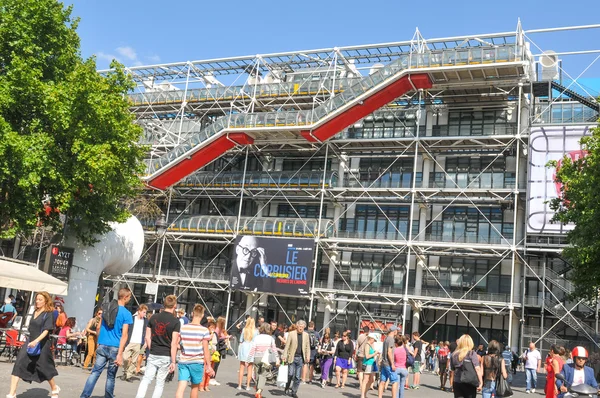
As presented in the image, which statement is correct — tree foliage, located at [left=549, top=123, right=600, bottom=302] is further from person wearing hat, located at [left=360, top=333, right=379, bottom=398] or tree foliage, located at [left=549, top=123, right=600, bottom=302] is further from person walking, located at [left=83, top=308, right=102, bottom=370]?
person walking, located at [left=83, top=308, right=102, bottom=370]

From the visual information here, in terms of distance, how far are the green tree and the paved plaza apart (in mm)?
7765

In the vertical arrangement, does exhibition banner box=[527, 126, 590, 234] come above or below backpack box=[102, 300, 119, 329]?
above

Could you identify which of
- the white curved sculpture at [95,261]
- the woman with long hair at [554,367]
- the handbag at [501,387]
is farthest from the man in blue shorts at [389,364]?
the white curved sculpture at [95,261]

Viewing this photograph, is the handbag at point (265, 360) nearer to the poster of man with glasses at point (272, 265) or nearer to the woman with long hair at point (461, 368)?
the woman with long hair at point (461, 368)

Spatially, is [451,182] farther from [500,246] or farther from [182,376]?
[182,376]

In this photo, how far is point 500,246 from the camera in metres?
28.9

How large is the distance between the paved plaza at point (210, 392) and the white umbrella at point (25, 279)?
178 cm

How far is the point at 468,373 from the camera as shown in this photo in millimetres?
9539

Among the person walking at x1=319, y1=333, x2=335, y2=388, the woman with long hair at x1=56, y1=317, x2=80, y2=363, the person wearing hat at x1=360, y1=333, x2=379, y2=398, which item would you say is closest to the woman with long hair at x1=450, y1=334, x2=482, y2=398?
the person wearing hat at x1=360, y1=333, x2=379, y2=398

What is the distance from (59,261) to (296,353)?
12.6 metres

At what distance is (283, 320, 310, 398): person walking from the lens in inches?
545

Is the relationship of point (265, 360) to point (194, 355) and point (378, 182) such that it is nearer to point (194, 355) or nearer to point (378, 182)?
point (194, 355)

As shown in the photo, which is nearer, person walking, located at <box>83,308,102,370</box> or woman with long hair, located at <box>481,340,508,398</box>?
woman with long hair, located at <box>481,340,508,398</box>

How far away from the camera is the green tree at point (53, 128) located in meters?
20.9
